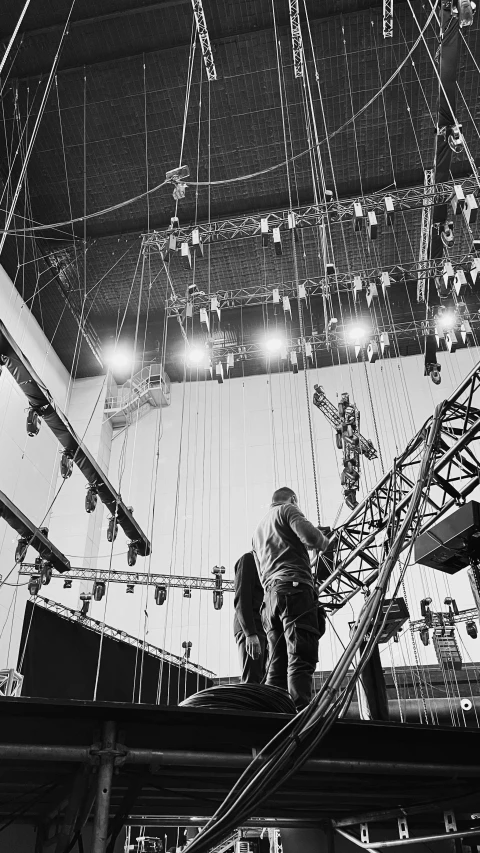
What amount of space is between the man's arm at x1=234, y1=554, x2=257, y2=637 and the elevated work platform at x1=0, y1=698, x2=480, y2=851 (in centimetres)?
136

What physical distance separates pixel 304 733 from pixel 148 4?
11.1 meters

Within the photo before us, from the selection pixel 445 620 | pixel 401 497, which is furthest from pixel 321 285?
pixel 445 620

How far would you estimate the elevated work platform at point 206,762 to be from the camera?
54.4 inches

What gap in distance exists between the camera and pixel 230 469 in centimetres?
1460

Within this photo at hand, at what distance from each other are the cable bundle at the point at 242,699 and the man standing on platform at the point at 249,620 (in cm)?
141

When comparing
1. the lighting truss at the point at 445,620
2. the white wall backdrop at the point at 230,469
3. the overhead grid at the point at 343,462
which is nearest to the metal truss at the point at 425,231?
the overhead grid at the point at 343,462

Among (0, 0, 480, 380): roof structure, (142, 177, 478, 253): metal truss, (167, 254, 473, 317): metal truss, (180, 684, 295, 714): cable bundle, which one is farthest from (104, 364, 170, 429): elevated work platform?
(180, 684, 295, 714): cable bundle

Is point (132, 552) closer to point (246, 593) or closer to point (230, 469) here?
point (230, 469)

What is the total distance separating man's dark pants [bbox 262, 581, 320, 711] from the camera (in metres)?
2.51

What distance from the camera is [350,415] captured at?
1138 cm

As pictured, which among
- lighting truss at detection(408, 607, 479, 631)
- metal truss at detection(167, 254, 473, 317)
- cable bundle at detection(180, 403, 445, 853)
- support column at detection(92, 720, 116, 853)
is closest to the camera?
cable bundle at detection(180, 403, 445, 853)

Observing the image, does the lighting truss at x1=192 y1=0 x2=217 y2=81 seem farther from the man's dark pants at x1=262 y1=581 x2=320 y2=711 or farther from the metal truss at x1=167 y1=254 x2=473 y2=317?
the man's dark pants at x1=262 y1=581 x2=320 y2=711

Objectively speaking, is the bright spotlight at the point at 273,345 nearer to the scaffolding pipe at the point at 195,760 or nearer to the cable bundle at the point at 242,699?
the cable bundle at the point at 242,699

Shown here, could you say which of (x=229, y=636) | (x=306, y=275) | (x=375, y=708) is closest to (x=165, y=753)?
(x=375, y=708)
